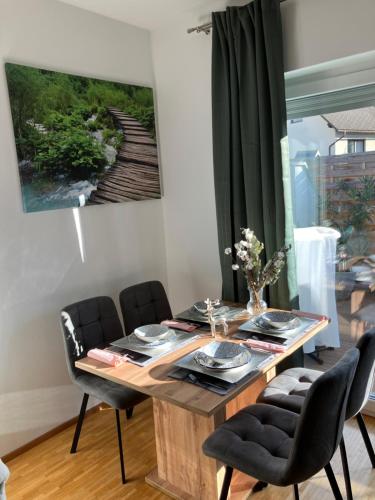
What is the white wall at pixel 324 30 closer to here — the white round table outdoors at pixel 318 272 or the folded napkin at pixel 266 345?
the white round table outdoors at pixel 318 272

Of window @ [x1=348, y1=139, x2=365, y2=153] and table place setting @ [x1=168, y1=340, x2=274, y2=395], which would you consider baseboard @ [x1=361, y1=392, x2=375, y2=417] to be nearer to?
table place setting @ [x1=168, y1=340, x2=274, y2=395]

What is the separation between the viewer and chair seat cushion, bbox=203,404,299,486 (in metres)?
1.51

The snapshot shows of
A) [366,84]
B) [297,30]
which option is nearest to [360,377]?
Answer: [366,84]

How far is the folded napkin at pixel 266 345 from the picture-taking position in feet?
6.37

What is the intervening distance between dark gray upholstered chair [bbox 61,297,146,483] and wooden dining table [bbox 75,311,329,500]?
8.1 inches

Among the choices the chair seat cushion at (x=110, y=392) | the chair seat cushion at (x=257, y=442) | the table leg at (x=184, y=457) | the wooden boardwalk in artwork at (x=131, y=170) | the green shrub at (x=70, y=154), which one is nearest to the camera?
the chair seat cushion at (x=257, y=442)

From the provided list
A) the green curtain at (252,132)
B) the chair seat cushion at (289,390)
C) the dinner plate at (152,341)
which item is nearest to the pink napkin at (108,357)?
the dinner plate at (152,341)

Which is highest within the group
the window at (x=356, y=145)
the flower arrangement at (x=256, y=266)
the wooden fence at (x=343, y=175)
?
the window at (x=356, y=145)

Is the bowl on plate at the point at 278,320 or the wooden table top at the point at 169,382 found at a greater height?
the bowl on plate at the point at 278,320

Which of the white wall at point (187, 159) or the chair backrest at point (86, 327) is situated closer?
the chair backrest at point (86, 327)

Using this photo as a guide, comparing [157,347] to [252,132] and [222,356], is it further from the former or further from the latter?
[252,132]

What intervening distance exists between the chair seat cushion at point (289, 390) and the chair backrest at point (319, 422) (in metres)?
0.39

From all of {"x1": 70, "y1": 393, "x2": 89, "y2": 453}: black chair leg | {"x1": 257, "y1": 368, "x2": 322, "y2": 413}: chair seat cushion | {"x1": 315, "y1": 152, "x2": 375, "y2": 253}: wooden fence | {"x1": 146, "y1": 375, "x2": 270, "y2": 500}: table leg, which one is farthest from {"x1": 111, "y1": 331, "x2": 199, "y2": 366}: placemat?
{"x1": 315, "y1": 152, "x2": 375, "y2": 253}: wooden fence

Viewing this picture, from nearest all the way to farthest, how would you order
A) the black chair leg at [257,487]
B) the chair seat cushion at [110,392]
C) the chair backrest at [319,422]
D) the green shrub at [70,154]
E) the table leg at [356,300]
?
1. the chair backrest at [319,422]
2. the black chair leg at [257,487]
3. the chair seat cushion at [110,392]
4. the green shrub at [70,154]
5. the table leg at [356,300]
